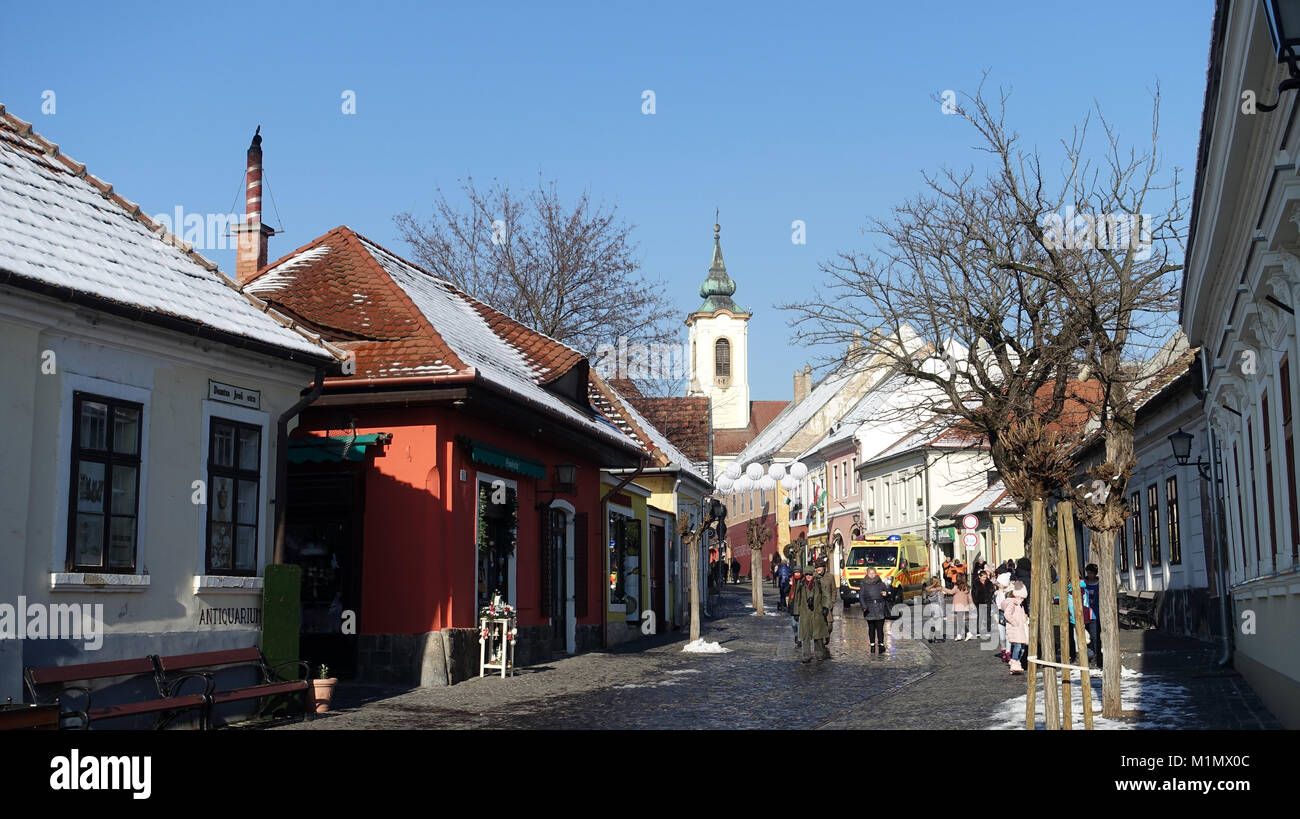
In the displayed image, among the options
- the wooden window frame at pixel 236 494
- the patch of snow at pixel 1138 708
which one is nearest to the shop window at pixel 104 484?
the wooden window frame at pixel 236 494

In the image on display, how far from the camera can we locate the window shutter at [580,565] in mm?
24250

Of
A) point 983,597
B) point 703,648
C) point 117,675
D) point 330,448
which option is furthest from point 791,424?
point 117,675

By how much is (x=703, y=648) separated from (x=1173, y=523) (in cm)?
958

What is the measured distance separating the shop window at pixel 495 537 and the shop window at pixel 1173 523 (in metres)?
13.0

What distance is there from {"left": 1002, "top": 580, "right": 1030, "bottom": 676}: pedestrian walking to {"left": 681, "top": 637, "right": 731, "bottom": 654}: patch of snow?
6514 mm

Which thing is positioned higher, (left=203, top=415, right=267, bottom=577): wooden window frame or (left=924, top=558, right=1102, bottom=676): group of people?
(left=203, top=415, right=267, bottom=577): wooden window frame

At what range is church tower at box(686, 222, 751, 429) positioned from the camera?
115750mm

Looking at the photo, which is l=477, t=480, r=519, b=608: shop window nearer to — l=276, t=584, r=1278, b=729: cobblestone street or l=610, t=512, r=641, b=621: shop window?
l=276, t=584, r=1278, b=729: cobblestone street

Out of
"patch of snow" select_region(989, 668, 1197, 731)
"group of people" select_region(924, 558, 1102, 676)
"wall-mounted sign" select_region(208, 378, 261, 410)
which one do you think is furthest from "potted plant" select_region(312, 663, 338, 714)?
"group of people" select_region(924, 558, 1102, 676)

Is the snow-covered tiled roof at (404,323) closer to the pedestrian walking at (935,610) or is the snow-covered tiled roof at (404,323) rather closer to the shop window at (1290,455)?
the pedestrian walking at (935,610)

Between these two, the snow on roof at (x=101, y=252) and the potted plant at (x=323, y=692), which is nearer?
the snow on roof at (x=101, y=252)

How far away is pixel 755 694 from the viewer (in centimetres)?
1634
